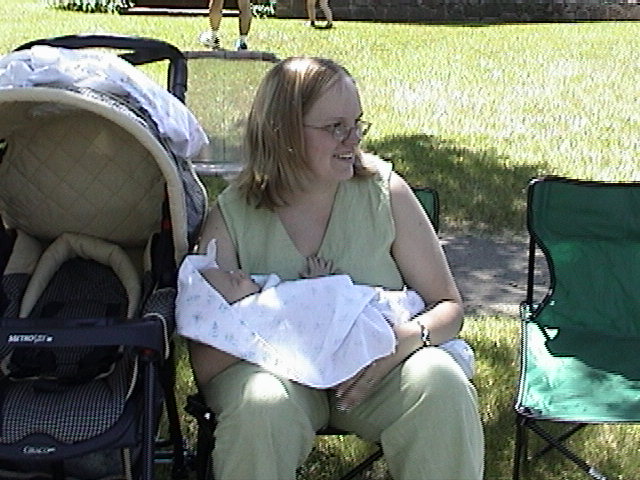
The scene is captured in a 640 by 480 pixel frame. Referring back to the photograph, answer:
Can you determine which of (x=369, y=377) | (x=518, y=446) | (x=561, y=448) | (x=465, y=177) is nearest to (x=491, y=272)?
(x=465, y=177)

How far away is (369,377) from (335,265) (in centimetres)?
37

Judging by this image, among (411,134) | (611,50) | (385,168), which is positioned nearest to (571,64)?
(611,50)

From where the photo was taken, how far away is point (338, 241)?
302 cm

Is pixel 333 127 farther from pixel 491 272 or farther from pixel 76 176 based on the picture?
pixel 491 272

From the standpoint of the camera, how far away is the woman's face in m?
2.90

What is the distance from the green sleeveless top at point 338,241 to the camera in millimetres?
2994

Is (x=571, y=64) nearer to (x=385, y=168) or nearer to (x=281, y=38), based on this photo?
(x=281, y=38)

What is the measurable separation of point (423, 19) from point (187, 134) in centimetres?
1298

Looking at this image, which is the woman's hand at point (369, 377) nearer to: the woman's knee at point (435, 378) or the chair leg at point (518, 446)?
the woman's knee at point (435, 378)

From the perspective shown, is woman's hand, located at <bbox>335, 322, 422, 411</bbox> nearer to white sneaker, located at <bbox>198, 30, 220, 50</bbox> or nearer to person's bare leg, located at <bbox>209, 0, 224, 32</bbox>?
white sneaker, located at <bbox>198, 30, 220, 50</bbox>

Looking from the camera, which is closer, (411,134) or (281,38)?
(411,134)

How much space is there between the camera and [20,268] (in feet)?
10.9

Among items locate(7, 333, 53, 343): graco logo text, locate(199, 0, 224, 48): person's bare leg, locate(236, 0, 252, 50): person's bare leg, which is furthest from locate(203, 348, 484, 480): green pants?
locate(199, 0, 224, 48): person's bare leg

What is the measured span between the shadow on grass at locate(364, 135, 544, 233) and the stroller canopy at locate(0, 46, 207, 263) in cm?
298
